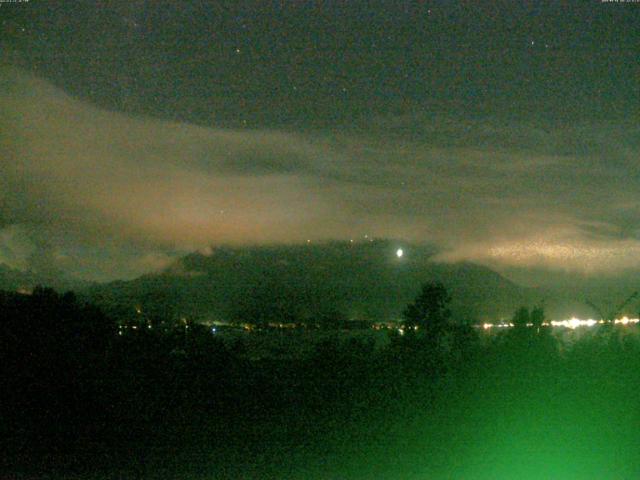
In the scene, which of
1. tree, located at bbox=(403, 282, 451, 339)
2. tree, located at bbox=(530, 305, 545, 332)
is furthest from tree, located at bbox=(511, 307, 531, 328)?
tree, located at bbox=(403, 282, 451, 339)

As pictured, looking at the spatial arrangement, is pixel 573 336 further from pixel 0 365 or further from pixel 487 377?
pixel 0 365

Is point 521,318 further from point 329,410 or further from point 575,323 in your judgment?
point 329,410

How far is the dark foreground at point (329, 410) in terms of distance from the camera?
996cm

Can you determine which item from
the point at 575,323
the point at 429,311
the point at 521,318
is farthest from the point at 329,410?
the point at 429,311

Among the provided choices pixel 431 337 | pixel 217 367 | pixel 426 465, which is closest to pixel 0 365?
pixel 217 367

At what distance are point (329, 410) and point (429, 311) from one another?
822cm

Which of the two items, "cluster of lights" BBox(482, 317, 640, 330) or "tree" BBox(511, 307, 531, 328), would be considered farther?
"tree" BBox(511, 307, 531, 328)

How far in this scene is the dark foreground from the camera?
32.7ft

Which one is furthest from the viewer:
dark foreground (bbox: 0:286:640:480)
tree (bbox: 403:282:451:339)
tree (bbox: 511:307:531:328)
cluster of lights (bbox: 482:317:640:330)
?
tree (bbox: 403:282:451:339)

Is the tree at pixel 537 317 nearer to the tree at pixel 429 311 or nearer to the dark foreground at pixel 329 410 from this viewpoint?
the dark foreground at pixel 329 410

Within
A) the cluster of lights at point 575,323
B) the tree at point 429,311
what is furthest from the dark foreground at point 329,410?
the tree at point 429,311

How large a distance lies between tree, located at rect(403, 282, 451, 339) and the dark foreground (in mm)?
3318

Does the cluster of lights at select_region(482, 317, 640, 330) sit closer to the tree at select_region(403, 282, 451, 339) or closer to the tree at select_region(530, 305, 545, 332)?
the tree at select_region(530, 305, 545, 332)

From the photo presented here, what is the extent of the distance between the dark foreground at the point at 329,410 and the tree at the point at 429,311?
3318 millimetres
